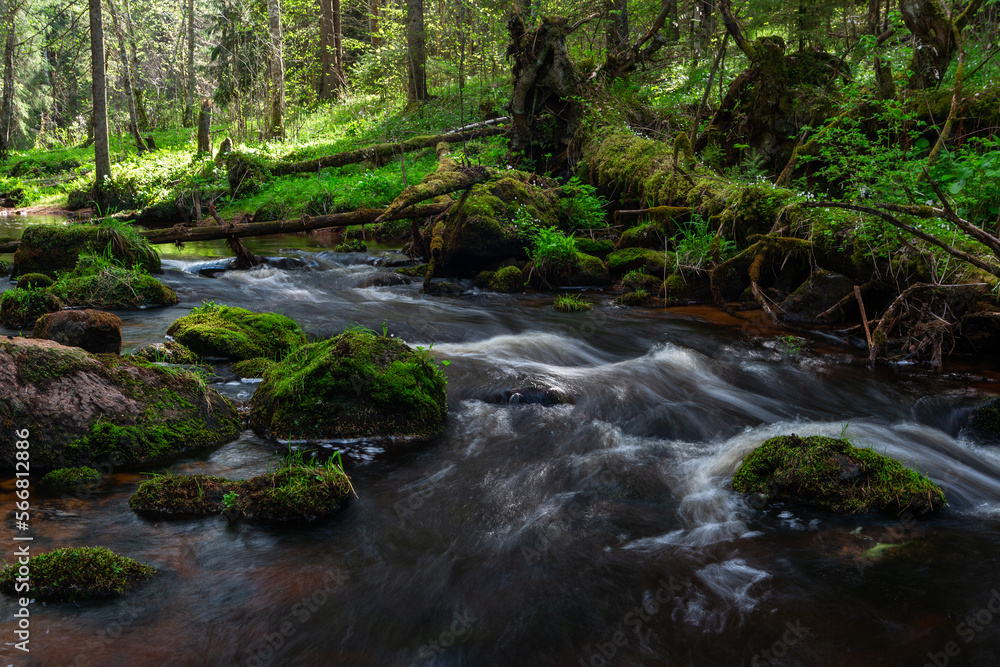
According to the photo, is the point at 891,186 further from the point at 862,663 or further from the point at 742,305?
the point at 862,663

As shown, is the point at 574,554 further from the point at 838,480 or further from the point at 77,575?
the point at 77,575

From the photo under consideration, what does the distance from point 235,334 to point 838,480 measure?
6085 millimetres

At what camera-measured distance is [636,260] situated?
11.3m

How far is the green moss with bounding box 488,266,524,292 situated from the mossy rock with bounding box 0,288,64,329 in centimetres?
647

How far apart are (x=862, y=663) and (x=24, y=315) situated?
31.4ft

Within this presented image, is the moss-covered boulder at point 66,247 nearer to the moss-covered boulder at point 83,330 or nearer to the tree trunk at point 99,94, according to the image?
the moss-covered boulder at point 83,330

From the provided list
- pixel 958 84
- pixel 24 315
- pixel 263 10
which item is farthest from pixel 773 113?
pixel 263 10

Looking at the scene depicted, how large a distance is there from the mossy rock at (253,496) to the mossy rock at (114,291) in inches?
248

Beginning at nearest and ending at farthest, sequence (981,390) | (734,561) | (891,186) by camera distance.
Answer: (734,561) < (981,390) < (891,186)

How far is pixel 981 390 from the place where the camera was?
6684 mm

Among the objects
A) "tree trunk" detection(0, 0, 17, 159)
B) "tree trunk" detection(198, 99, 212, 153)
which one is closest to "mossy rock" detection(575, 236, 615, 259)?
"tree trunk" detection(198, 99, 212, 153)

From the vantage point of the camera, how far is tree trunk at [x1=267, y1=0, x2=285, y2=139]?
77.5 ft

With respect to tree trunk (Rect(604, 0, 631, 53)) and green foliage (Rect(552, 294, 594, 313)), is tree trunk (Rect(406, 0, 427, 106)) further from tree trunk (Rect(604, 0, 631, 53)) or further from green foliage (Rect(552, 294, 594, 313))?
green foliage (Rect(552, 294, 594, 313))

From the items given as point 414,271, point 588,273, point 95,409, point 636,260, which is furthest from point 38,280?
point 636,260
